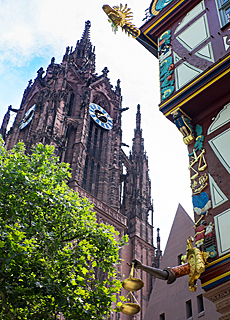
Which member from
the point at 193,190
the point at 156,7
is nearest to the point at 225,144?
the point at 193,190

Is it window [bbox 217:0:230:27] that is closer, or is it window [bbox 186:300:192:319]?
window [bbox 217:0:230:27]

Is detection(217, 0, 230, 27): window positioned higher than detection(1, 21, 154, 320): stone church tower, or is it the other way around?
detection(1, 21, 154, 320): stone church tower

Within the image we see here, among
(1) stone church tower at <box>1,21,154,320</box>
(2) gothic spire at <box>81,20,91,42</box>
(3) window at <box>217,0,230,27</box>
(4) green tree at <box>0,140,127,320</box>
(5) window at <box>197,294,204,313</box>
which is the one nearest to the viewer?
(3) window at <box>217,0,230,27</box>

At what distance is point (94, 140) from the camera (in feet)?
147

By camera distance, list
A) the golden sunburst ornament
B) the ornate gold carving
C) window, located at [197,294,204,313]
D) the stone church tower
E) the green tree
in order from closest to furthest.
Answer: the ornate gold carving, the green tree, the golden sunburst ornament, window, located at [197,294,204,313], the stone church tower

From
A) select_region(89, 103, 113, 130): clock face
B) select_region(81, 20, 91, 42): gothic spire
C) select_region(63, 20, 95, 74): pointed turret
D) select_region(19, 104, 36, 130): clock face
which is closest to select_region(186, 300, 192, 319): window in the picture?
select_region(89, 103, 113, 130): clock face

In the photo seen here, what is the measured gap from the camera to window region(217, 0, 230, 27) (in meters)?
11.3

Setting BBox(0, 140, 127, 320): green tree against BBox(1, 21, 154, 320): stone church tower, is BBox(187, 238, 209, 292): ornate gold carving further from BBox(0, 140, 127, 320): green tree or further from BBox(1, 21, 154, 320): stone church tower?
BBox(1, 21, 154, 320): stone church tower

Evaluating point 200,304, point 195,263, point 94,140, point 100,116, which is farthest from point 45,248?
point 100,116

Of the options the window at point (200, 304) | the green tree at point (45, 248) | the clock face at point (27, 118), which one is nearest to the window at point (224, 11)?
the green tree at point (45, 248)

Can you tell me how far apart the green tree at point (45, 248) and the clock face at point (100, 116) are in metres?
29.5

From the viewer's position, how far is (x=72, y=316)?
1147 centimetres

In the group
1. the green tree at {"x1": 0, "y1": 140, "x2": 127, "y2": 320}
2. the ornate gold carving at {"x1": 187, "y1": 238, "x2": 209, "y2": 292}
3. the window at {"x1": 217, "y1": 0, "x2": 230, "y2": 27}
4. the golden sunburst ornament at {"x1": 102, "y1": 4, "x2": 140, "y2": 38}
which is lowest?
the ornate gold carving at {"x1": 187, "y1": 238, "x2": 209, "y2": 292}

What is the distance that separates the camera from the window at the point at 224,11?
37.2 feet
